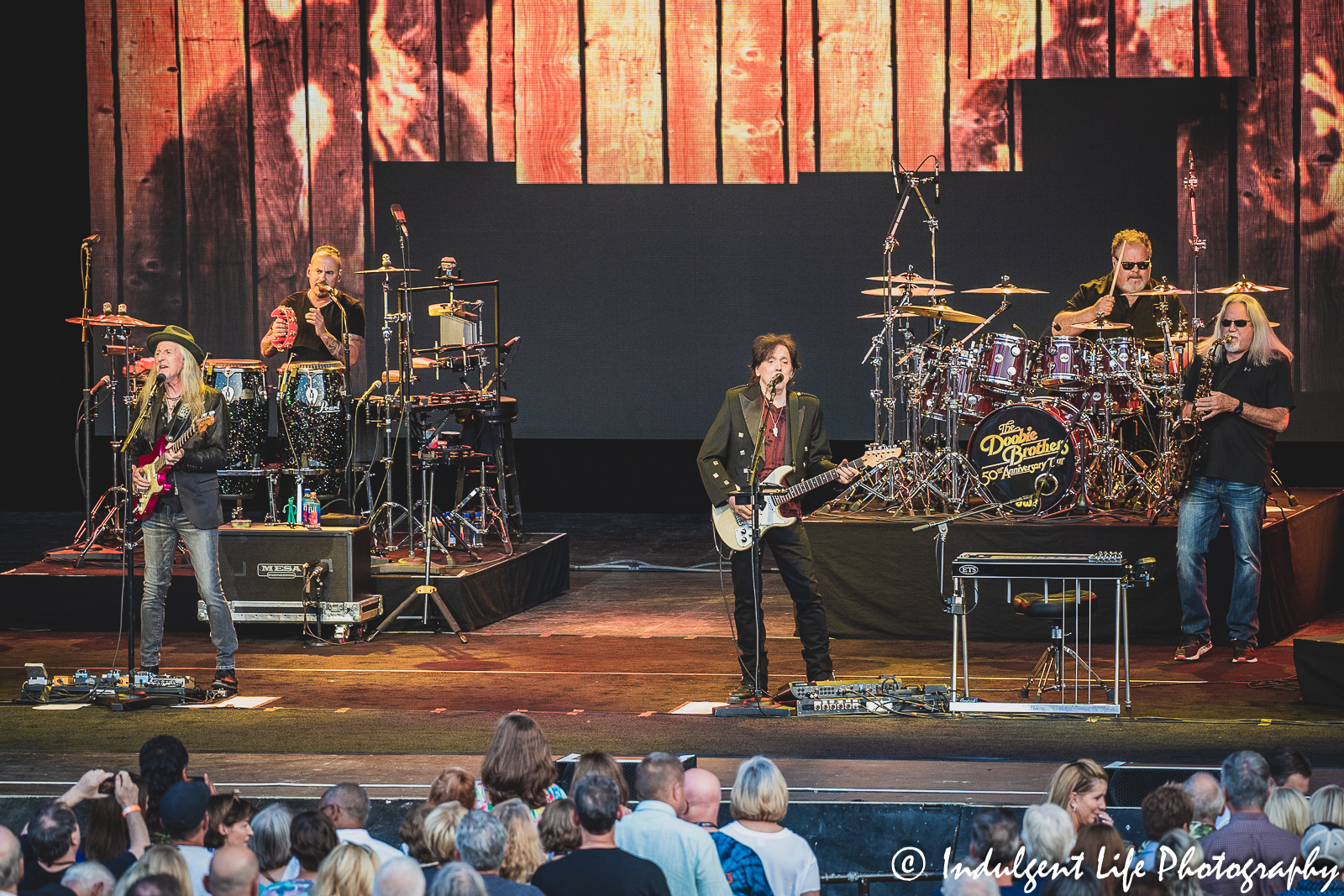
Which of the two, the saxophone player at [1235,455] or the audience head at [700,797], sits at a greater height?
the saxophone player at [1235,455]

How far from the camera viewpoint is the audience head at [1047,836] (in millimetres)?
4234

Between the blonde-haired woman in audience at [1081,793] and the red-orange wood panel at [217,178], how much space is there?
9885mm

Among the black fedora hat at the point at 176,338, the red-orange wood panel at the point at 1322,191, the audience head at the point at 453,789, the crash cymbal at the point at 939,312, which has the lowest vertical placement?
the audience head at the point at 453,789

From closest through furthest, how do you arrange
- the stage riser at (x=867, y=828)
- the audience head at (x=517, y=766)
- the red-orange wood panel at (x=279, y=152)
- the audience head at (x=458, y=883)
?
the audience head at (x=458, y=883) < the audience head at (x=517, y=766) < the stage riser at (x=867, y=828) < the red-orange wood panel at (x=279, y=152)

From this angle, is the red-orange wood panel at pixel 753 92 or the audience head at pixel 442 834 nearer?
the audience head at pixel 442 834

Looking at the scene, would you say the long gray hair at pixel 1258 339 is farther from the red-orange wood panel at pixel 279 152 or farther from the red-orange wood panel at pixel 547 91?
the red-orange wood panel at pixel 279 152

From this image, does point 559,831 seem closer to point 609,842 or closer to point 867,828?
point 609,842

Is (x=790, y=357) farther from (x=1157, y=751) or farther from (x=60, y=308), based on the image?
(x=60, y=308)

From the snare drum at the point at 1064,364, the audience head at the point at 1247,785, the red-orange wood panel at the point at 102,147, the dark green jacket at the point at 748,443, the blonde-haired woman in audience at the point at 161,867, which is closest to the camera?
the blonde-haired woman in audience at the point at 161,867

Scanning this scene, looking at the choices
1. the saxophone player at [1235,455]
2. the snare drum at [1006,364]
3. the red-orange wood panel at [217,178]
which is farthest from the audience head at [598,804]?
the red-orange wood panel at [217,178]

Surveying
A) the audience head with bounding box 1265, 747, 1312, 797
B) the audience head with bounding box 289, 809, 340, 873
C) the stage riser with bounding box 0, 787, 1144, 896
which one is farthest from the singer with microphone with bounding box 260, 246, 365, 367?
the audience head with bounding box 1265, 747, 1312, 797

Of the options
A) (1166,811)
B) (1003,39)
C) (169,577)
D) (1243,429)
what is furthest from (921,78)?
(1166,811)

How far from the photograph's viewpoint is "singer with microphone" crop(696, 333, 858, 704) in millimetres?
7930

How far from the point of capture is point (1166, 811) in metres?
4.46
